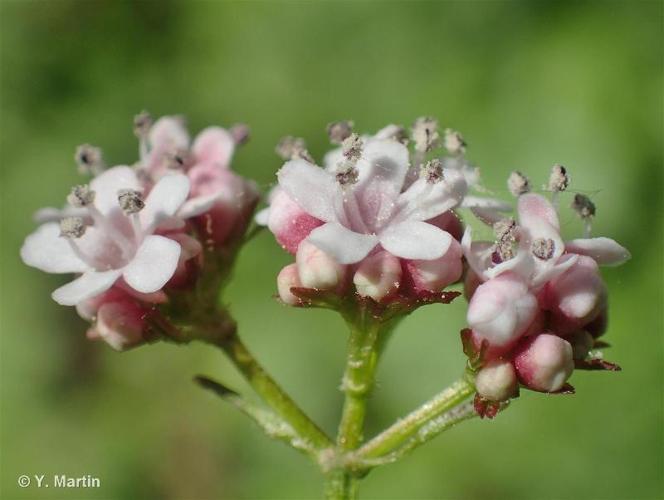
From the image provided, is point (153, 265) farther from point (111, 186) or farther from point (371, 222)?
point (371, 222)

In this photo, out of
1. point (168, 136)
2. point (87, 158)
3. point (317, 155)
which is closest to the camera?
point (87, 158)

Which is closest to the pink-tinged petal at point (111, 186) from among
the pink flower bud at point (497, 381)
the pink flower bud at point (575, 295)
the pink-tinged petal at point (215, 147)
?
the pink-tinged petal at point (215, 147)

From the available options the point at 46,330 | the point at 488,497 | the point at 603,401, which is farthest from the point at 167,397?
the point at 603,401

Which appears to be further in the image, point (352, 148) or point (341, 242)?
point (352, 148)

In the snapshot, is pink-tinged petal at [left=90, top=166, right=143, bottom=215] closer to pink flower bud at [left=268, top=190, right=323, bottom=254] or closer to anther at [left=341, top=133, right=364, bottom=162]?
pink flower bud at [left=268, top=190, right=323, bottom=254]

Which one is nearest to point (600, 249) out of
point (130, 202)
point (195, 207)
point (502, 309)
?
point (502, 309)

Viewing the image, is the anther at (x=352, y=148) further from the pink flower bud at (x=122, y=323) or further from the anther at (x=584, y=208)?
the pink flower bud at (x=122, y=323)

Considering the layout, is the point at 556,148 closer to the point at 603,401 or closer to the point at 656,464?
the point at 603,401

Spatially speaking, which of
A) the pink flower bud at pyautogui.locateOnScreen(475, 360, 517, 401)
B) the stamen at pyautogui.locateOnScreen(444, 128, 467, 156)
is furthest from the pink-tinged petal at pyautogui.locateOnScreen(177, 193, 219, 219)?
the pink flower bud at pyautogui.locateOnScreen(475, 360, 517, 401)

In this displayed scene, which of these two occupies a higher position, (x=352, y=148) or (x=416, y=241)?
(x=352, y=148)
